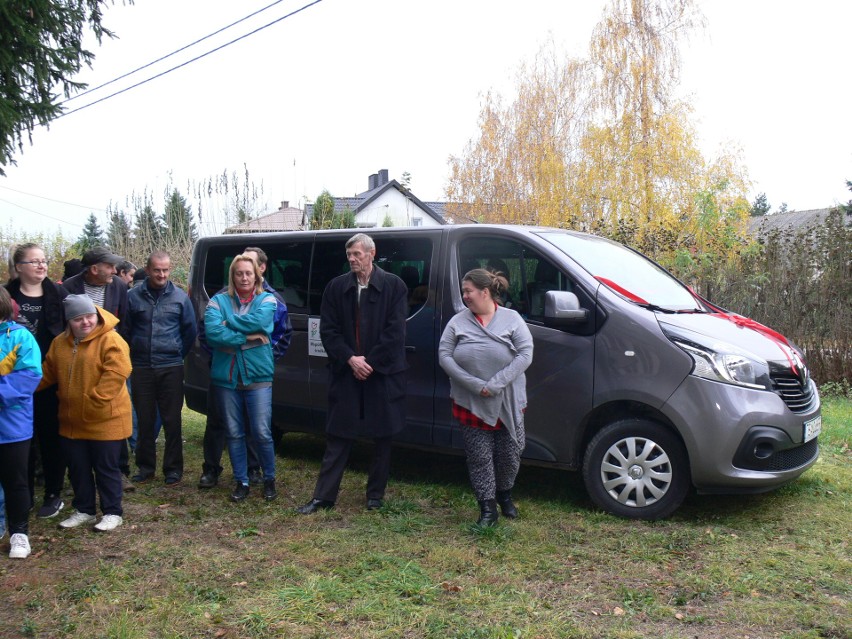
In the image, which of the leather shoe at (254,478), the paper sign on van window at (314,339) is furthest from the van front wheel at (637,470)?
the leather shoe at (254,478)

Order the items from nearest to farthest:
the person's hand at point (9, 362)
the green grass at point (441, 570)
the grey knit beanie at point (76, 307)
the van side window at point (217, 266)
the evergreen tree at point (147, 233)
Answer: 1. the green grass at point (441, 570)
2. the person's hand at point (9, 362)
3. the grey knit beanie at point (76, 307)
4. the van side window at point (217, 266)
5. the evergreen tree at point (147, 233)

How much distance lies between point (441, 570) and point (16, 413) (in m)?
2.64

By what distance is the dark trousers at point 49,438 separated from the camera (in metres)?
Result: 5.20

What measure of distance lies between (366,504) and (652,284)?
266 centimetres

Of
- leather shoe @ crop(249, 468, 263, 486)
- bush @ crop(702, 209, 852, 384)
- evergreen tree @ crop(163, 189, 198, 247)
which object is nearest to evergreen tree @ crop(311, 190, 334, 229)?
evergreen tree @ crop(163, 189, 198, 247)

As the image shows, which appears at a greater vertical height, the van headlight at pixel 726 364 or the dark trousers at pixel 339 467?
the van headlight at pixel 726 364

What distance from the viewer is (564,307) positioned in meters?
5.04

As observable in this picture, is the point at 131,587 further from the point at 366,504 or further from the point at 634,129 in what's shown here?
the point at 634,129

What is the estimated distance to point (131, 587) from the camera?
13.3 feet

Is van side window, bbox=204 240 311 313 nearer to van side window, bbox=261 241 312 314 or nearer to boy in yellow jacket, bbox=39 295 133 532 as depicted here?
van side window, bbox=261 241 312 314

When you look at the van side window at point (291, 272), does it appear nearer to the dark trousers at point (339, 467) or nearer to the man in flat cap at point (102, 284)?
the man in flat cap at point (102, 284)

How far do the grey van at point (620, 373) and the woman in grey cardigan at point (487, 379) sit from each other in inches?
16.2

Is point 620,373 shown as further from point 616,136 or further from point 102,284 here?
point 616,136

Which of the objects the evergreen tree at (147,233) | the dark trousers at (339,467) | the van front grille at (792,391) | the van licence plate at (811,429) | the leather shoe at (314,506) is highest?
the evergreen tree at (147,233)
